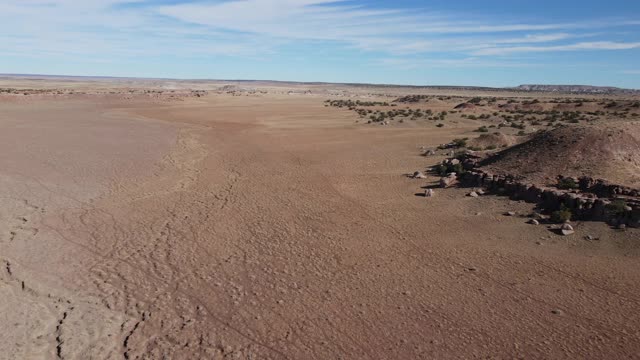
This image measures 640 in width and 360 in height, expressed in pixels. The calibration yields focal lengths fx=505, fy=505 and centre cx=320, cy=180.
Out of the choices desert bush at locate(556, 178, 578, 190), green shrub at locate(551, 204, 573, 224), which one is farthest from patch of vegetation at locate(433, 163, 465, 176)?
green shrub at locate(551, 204, 573, 224)

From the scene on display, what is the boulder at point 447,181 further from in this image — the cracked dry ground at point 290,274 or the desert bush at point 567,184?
the desert bush at point 567,184

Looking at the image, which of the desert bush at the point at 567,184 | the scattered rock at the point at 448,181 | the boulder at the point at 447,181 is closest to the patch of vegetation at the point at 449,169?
the scattered rock at the point at 448,181

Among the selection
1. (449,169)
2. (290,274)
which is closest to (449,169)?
(449,169)

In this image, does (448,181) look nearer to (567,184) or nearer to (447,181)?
(447,181)

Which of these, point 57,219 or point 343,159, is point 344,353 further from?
point 343,159

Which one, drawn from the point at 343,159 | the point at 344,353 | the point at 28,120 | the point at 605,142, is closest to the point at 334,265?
the point at 344,353
